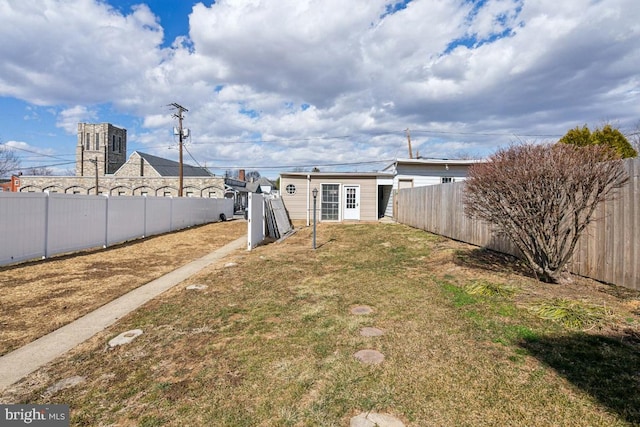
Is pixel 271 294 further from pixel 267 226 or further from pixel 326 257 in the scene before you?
pixel 267 226

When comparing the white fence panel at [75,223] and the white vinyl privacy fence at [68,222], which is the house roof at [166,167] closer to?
the white vinyl privacy fence at [68,222]

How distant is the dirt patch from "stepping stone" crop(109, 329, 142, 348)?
97 cm

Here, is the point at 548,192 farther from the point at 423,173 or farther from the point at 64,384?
the point at 423,173

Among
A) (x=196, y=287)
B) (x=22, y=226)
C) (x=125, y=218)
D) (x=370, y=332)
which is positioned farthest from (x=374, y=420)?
(x=125, y=218)

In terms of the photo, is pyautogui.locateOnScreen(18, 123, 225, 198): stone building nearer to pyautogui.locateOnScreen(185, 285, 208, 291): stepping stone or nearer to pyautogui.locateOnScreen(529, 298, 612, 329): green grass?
pyautogui.locateOnScreen(185, 285, 208, 291): stepping stone

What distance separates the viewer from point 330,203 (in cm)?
1791

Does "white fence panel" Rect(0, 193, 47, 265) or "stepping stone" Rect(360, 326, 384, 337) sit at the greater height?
"white fence panel" Rect(0, 193, 47, 265)

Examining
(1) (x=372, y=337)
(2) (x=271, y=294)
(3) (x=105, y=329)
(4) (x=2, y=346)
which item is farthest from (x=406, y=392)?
(4) (x=2, y=346)

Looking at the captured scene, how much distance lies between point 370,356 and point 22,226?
8851 mm

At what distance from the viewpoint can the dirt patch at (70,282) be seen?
163 inches

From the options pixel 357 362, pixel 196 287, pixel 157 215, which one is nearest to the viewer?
pixel 357 362

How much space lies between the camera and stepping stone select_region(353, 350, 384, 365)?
2.90m
